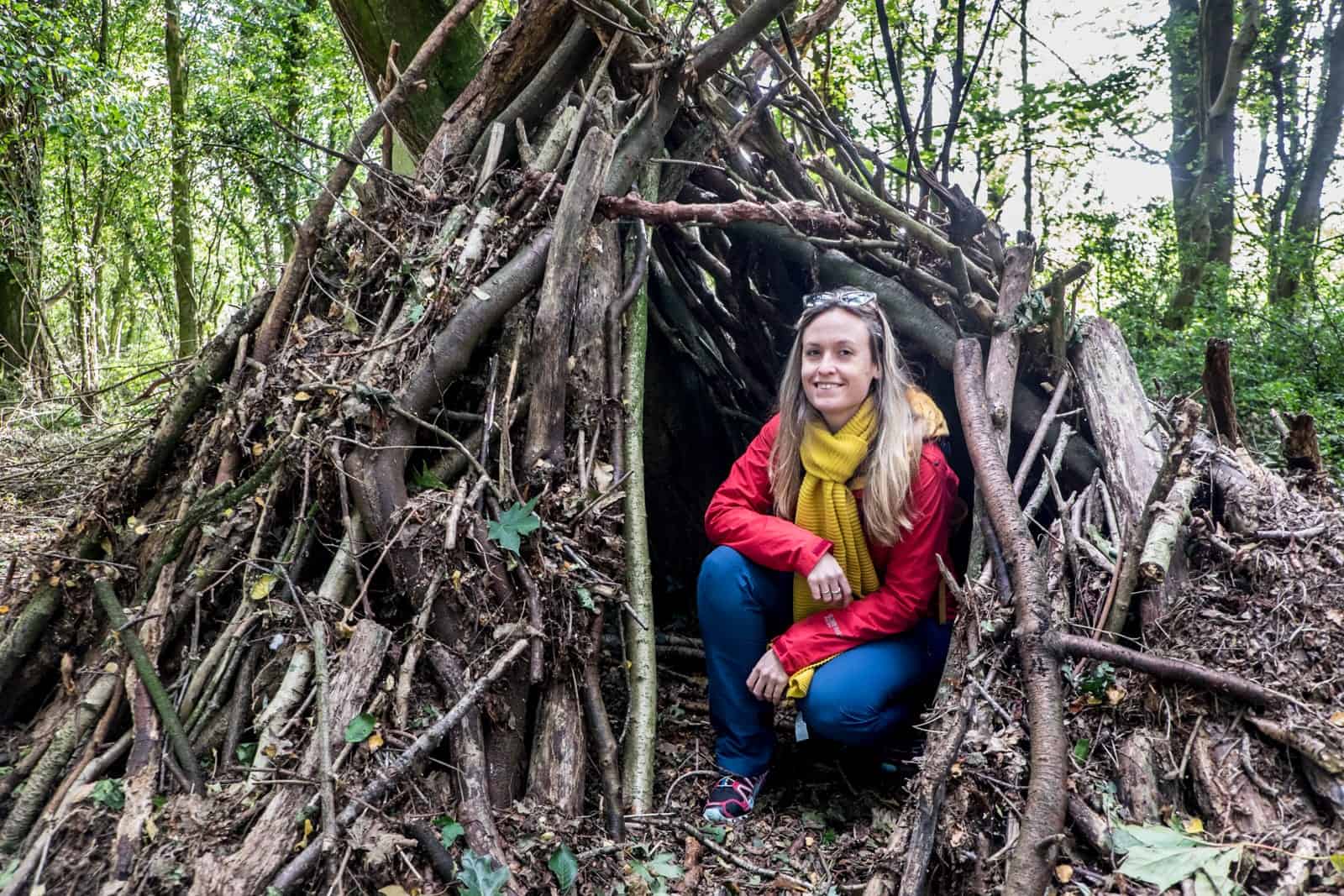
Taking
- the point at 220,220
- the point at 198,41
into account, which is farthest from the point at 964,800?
the point at 198,41

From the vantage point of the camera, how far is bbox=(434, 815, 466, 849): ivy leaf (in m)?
2.13

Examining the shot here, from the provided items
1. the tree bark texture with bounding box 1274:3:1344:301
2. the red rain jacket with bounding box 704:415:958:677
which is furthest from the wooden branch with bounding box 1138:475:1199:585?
the tree bark texture with bounding box 1274:3:1344:301

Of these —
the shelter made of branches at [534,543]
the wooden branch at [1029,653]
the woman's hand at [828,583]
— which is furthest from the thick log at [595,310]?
the wooden branch at [1029,653]

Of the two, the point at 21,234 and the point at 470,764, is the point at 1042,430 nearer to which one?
the point at 470,764

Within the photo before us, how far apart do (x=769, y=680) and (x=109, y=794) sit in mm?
1911

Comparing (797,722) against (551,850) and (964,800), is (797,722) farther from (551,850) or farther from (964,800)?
(551,850)

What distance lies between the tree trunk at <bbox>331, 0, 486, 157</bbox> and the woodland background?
0.05ft

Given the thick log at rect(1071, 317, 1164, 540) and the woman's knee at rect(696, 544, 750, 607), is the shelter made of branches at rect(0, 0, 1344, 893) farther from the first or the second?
the woman's knee at rect(696, 544, 750, 607)

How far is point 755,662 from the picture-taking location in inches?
114

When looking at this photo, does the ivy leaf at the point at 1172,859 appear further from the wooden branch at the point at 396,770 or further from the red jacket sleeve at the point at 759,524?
the wooden branch at the point at 396,770

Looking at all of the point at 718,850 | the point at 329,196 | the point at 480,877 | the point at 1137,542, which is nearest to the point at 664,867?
the point at 718,850

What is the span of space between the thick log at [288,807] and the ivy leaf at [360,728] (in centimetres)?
2

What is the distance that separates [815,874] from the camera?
8.34 ft

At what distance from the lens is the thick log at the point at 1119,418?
271 centimetres
